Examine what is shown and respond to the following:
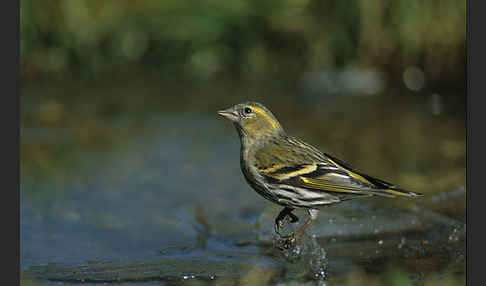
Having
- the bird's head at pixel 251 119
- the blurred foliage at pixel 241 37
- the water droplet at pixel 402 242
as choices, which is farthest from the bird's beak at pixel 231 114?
the blurred foliage at pixel 241 37

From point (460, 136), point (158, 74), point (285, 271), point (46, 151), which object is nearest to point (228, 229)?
point (285, 271)

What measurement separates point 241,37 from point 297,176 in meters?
5.80

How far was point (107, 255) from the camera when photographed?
635 cm

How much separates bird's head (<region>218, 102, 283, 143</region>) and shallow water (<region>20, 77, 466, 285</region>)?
3.26 feet

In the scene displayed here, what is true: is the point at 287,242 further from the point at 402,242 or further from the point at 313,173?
the point at 402,242

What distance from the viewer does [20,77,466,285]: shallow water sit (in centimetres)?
601

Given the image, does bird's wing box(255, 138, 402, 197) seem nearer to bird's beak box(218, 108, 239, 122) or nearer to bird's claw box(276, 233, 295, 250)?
bird's beak box(218, 108, 239, 122)

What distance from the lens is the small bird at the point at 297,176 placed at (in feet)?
17.8

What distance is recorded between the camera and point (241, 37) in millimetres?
11016

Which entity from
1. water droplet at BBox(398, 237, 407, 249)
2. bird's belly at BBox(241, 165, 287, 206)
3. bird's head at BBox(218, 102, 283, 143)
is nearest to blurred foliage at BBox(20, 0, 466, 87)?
water droplet at BBox(398, 237, 407, 249)

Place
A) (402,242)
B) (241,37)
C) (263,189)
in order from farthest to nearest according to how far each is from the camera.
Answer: (241,37) < (402,242) < (263,189)

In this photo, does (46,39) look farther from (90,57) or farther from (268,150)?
(268,150)

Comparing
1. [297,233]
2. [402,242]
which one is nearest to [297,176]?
[297,233]

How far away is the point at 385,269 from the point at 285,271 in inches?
30.8
